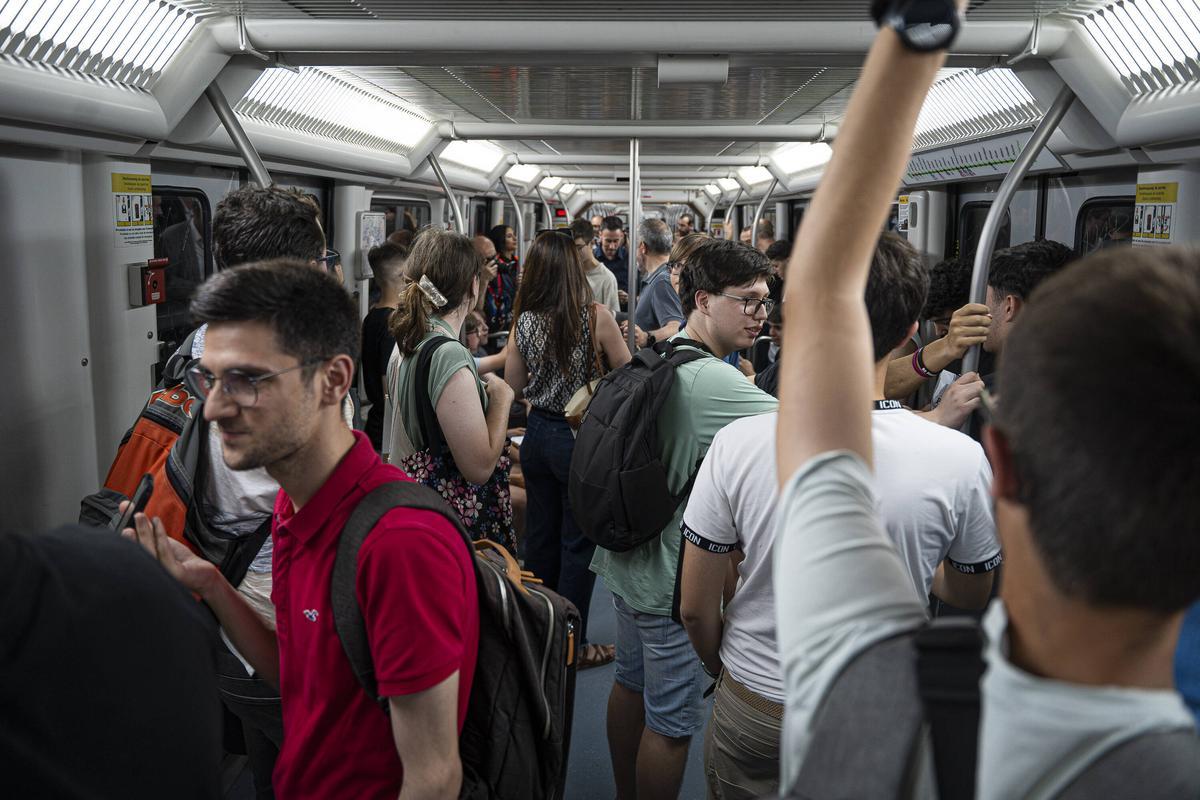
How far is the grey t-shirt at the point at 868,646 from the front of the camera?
606 mm

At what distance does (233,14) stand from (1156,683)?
2.99 metres

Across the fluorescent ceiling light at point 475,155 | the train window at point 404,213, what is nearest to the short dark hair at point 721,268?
the train window at point 404,213

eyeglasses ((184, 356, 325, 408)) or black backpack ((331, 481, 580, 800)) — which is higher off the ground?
eyeglasses ((184, 356, 325, 408))

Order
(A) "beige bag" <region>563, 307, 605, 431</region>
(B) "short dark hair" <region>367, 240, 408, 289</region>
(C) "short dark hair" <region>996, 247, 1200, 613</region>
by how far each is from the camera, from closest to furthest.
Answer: (C) "short dark hair" <region>996, 247, 1200, 613</region>, (A) "beige bag" <region>563, 307, 605, 431</region>, (B) "short dark hair" <region>367, 240, 408, 289</region>

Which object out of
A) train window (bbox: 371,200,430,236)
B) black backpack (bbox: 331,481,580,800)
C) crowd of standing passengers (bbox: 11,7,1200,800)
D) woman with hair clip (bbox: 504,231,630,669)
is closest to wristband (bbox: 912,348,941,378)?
crowd of standing passengers (bbox: 11,7,1200,800)

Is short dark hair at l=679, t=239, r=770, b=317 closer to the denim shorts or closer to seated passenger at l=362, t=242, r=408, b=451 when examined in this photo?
the denim shorts

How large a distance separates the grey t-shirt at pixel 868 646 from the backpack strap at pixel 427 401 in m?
2.29

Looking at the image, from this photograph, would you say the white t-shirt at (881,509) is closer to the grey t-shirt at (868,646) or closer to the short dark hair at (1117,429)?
the grey t-shirt at (868,646)

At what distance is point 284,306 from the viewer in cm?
157

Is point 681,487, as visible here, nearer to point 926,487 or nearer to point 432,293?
point 926,487

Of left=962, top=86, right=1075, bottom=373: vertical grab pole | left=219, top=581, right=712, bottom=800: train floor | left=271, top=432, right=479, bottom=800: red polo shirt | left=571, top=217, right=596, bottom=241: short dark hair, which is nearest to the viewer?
left=271, top=432, right=479, bottom=800: red polo shirt

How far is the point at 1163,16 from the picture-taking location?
2611 millimetres

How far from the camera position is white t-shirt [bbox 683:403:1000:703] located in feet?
5.40

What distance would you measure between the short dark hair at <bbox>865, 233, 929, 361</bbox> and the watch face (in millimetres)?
1109
